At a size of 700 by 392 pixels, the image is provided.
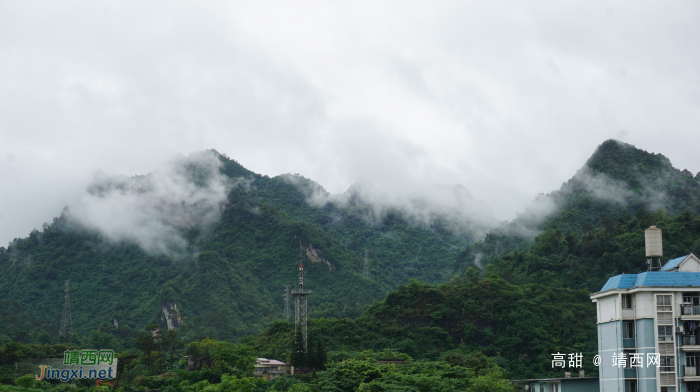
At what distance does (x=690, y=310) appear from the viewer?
2611 cm

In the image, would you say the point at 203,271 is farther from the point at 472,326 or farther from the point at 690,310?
the point at 690,310

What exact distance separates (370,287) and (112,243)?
43.3 m

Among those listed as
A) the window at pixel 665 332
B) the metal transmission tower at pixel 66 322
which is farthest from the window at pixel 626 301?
the metal transmission tower at pixel 66 322

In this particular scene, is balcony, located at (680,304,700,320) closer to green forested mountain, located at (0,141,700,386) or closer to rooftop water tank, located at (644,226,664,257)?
rooftop water tank, located at (644,226,664,257)

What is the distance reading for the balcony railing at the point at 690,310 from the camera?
85.5 ft

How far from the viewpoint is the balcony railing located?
26047mm

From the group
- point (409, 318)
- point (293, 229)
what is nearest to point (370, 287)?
point (293, 229)

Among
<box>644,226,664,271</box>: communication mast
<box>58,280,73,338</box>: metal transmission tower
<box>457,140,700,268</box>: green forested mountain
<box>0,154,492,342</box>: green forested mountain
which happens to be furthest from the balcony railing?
<box>58,280,73,338</box>: metal transmission tower

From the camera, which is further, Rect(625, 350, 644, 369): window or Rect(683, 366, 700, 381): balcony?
Rect(625, 350, 644, 369): window

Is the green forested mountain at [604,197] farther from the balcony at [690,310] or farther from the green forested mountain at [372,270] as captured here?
the balcony at [690,310]

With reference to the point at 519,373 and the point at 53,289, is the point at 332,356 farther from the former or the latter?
the point at 53,289

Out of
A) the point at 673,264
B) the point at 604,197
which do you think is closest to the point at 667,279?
the point at 673,264

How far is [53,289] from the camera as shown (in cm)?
9744

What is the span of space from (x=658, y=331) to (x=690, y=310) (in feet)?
5.20
